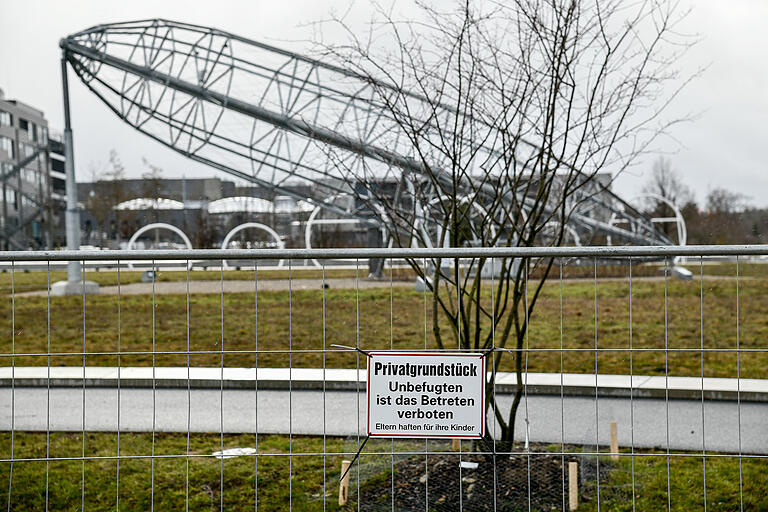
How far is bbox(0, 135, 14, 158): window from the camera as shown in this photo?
6700 cm

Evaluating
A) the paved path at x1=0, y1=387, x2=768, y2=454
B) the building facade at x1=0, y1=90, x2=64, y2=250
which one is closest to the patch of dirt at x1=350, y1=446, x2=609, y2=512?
the paved path at x1=0, y1=387, x2=768, y2=454

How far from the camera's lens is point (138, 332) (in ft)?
48.4

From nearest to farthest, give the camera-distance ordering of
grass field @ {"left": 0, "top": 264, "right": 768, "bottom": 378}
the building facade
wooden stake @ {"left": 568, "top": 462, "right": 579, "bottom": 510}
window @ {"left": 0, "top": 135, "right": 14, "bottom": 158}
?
1. wooden stake @ {"left": 568, "top": 462, "right": 579, "bottom": 510}
2. grass field @ {"left": 0, "top": 264, "right": 768, "bottom": 378}
3. the building facade
4. window @ {"left": 0, "top": 135, "right": 14, "bottom": 158}

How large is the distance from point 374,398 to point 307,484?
215 centimetres

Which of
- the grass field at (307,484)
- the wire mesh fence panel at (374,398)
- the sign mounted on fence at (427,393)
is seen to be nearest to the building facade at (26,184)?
the wire mesh fence panel at (374,398)

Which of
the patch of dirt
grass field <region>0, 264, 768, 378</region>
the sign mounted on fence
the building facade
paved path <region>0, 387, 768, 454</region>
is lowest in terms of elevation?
paved path <region>0, 387, 768, 454</region>

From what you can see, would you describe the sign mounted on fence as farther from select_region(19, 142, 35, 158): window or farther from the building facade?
select_region(19, 142, 35, 158): window

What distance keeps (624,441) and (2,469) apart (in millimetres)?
5246

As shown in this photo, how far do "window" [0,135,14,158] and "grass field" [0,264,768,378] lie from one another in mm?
52626

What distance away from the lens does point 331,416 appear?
853 cm

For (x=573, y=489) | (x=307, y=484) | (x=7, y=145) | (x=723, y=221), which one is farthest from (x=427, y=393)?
(x=7, y=145)

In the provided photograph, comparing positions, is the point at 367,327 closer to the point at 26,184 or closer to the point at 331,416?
the point at 331,416

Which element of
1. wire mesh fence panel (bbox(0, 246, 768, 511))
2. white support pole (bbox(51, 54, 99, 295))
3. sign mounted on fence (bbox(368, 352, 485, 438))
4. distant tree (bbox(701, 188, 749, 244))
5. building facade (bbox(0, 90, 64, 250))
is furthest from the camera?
building facade (bbox(0, 90, 64, 250))

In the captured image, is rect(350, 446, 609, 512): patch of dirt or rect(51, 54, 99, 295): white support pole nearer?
rect(350, 446, 609, 512): patch of dirt
